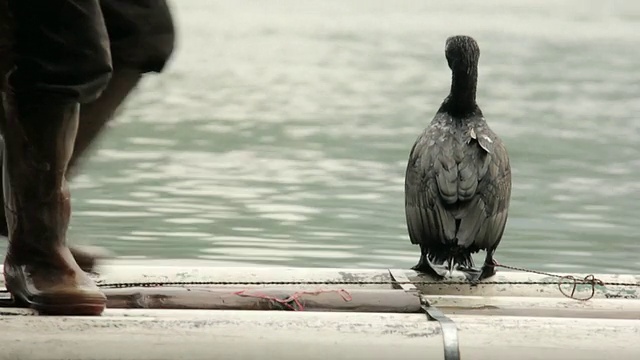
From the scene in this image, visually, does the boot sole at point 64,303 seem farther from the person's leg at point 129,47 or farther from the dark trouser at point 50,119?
the person's leg at point 129,47

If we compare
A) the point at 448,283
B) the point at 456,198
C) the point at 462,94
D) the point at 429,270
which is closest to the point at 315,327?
the point at 448,283

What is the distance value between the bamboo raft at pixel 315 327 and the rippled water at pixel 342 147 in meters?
0.80

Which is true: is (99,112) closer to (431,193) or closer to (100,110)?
(100,110)

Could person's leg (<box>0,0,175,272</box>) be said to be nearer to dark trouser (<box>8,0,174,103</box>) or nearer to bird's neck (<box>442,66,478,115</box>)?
dark trouser (<box>8,0,174,103</box>)

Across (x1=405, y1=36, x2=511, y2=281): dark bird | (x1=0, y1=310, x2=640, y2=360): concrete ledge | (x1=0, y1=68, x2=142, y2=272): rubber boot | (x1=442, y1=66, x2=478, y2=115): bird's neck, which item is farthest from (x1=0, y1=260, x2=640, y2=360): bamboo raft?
(x1=442, y1=66, x2=478, y2=115): bird's neck

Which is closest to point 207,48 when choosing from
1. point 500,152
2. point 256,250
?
point 256,250

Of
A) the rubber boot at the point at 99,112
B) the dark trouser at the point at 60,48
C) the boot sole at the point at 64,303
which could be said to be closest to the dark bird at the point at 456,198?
the rubber boot at the point at 99,112

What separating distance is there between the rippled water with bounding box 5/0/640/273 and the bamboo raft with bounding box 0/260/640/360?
798 mm

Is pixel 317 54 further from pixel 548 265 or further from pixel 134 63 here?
→ pixel 134 63

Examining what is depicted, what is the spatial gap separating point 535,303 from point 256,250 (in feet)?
9.80

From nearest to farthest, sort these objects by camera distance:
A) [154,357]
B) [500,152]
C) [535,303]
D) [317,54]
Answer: [154,357] → [535,303] → [500,152] → [317,54]

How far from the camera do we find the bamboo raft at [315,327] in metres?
3.08

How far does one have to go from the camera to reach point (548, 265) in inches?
254

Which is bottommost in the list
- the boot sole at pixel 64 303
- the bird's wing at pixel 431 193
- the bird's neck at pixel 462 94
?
the boot sole at pixel 64 303
